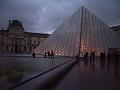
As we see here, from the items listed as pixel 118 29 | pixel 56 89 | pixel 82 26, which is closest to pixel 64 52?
Answer: pixel 82 26

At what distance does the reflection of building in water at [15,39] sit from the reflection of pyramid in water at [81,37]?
198 ft

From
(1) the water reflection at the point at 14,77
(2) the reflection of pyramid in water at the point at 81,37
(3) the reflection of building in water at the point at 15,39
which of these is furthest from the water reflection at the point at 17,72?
(3) the reflection of building in water at the point at 15,39

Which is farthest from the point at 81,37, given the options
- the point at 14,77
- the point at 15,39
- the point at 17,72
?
the point at 15,39

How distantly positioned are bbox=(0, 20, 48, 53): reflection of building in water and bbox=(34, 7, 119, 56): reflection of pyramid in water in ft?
198

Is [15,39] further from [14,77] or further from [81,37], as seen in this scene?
[14,77]

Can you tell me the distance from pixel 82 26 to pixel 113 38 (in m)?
5.78

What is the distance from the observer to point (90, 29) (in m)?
35.3

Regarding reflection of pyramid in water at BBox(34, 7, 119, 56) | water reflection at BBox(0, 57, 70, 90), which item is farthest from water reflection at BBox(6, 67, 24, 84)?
reflection of pyramid in water at BBox(34, 7, 119, 56)

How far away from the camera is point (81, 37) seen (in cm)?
3344

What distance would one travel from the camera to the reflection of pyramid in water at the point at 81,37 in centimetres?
3297

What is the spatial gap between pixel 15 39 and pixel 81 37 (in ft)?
227

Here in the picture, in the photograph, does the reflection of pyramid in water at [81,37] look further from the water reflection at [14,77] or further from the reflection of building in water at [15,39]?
the reflection of building in water at [15,39]

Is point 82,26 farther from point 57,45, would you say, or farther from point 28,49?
point 28,49

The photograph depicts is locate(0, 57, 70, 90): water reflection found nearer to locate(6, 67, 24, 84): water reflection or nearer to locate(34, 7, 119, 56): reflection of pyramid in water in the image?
locate(6, 67, 24, 84): water reflection
